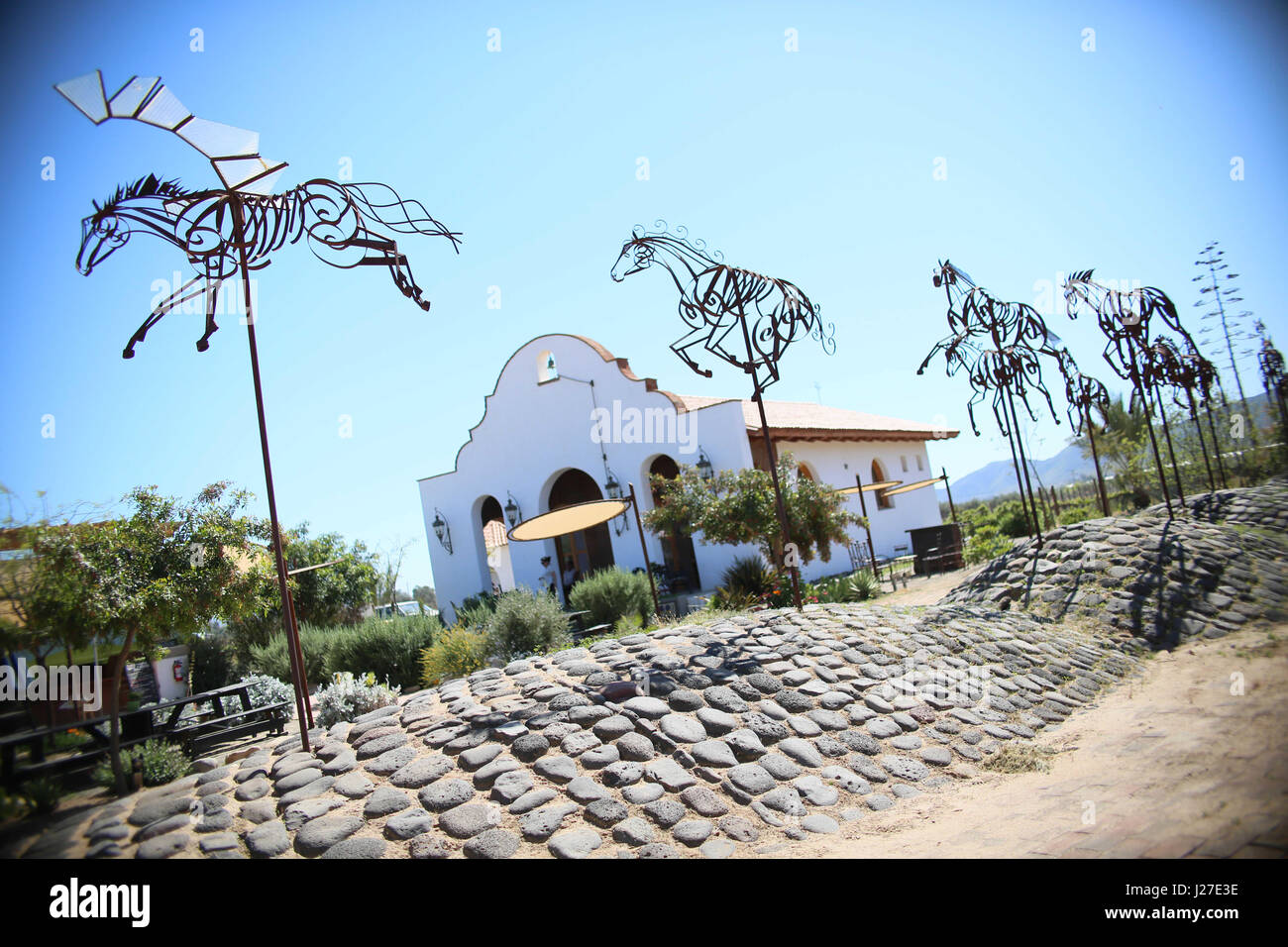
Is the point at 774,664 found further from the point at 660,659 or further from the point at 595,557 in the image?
the point at 595,557

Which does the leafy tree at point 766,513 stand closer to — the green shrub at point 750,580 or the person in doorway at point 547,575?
the green shrub at point 750,580

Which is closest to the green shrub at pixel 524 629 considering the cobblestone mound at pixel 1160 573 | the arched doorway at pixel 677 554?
the cobblestone mound at pixel 1160 573

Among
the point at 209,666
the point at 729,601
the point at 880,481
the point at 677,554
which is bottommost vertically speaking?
the point at 729,601

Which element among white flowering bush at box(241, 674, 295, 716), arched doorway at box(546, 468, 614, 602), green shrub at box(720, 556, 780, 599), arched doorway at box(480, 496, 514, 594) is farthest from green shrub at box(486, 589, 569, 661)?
arched doorway at box(546, 468, 614, 602)

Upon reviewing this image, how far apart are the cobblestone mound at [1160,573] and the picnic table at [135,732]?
860 centimetres

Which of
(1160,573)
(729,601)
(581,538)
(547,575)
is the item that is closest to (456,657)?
(729,601)

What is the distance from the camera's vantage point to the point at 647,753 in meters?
4.83

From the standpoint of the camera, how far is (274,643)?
1141cm

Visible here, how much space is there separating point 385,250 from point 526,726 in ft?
12.2

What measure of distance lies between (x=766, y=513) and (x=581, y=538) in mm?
8853

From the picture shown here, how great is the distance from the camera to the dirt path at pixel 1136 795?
3.21 meters

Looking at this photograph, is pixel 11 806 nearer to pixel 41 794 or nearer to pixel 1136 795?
pixel 41 794
